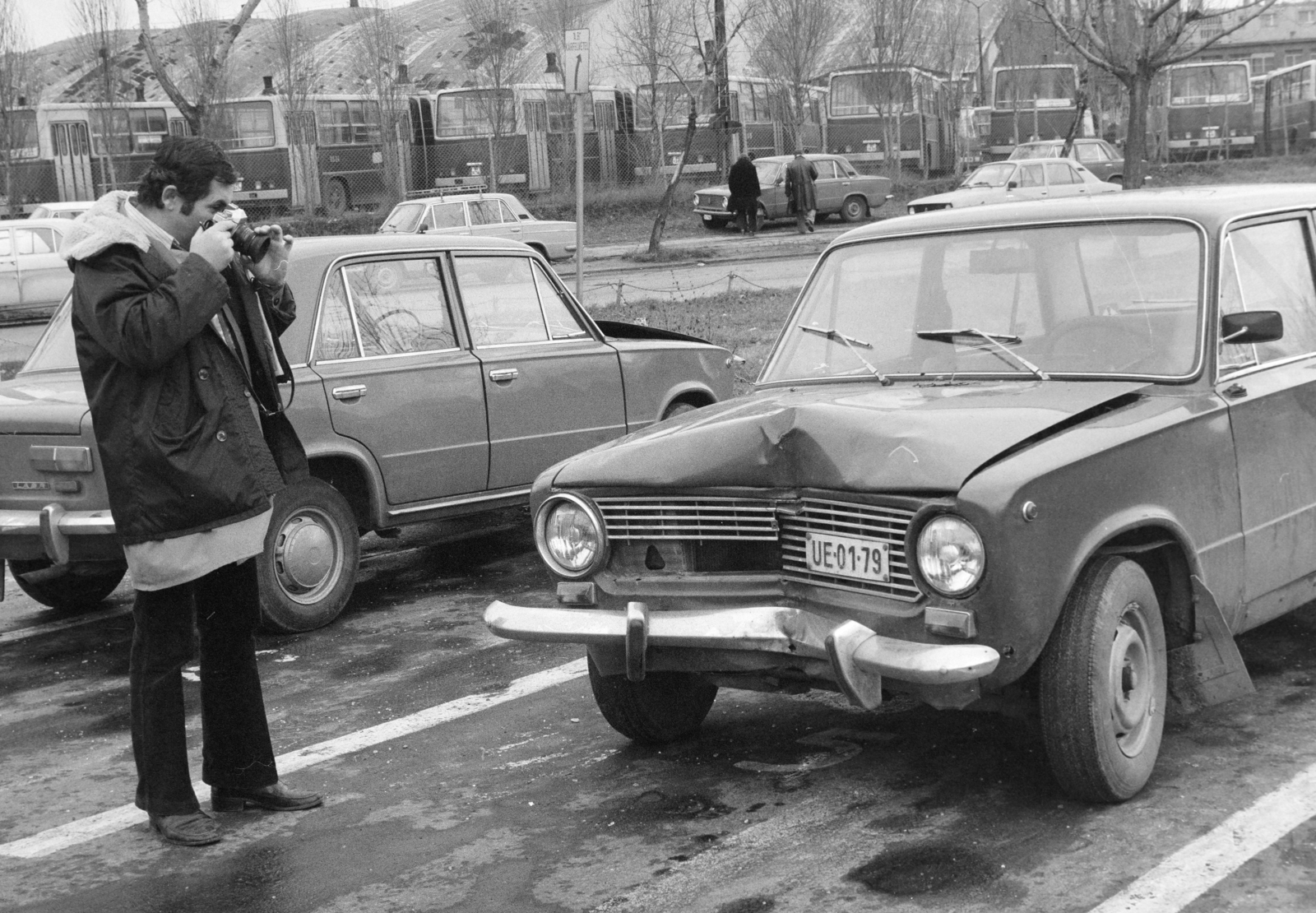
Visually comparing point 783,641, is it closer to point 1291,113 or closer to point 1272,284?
point 1272,284

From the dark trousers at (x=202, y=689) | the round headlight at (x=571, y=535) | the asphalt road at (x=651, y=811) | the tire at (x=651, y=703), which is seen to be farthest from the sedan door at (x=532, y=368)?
the dark trousers at (x=202, y=689)

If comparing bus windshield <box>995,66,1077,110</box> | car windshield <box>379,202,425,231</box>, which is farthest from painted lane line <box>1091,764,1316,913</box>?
bus windshield <box>995,66,1077,110</box>

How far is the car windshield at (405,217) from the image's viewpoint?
88.3 feet

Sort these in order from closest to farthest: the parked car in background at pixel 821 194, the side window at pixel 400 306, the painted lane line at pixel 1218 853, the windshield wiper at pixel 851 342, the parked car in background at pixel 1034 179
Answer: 1. the painted lane line at pixel 1218 853
2. the windshield wiper at pixel 851 342
3. the side window at pixel 400 306
4. the parked car in background at pixel 1034 179
5. the parked car in background at pixel 821 194

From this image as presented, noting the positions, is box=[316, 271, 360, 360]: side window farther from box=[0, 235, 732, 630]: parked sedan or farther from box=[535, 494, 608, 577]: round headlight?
box=[535, 494, 608, 577]: round headlight

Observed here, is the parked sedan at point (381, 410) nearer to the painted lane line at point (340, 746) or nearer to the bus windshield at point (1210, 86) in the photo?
the painted lane line at point (340, 746)

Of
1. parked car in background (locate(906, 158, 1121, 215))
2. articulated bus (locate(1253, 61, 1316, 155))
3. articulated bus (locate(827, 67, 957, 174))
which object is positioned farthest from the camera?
articulated bus (locate(1253, 61, 1316, 155))

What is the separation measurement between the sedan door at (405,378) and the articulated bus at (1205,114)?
4041cm

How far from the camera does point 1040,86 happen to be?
148ft

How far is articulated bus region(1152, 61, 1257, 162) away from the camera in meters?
44.6

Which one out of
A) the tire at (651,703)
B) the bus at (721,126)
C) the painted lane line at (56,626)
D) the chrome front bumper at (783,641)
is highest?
the bus at (721,126)

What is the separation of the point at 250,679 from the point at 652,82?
3567cm

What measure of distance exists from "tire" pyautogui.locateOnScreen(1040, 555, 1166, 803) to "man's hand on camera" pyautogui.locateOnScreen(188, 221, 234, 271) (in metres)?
2.52

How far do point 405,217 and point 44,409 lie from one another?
2084 cm
